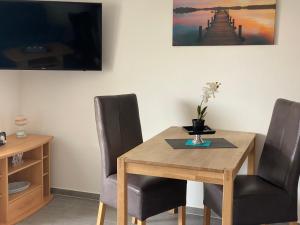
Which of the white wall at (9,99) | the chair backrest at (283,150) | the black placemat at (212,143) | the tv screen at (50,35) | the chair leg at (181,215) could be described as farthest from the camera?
the white wall at (9,99)

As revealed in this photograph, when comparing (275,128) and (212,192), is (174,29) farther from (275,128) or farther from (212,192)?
(212,192)

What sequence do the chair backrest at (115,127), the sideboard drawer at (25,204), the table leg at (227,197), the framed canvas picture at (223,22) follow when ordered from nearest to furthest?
the table leg at (227,197), the chair backrest at (115,127), the framed canvas picture at (223,22), the sideboard drawer at (25,204)

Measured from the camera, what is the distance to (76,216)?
3.28m

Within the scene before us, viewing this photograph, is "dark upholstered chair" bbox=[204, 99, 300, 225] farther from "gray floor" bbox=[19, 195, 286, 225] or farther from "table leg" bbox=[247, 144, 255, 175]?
"gray floor" bbox=[19, 195, 286, 225]

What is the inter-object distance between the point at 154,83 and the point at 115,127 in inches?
28.2

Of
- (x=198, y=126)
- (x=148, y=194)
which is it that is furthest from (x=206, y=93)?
(x=148, y=194)

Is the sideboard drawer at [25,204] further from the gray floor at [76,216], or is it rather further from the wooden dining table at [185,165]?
the wooden dining table at [185,165]

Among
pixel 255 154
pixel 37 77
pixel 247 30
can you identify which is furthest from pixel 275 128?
pixel 37 77

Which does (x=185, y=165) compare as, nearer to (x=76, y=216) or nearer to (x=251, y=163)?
(x=251, y=163)

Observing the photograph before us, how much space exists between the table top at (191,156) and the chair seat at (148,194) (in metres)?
0.24

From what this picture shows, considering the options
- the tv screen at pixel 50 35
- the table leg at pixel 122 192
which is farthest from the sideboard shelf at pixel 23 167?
the table leg at pixel 122 192

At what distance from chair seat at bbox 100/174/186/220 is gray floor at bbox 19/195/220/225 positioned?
0.57m

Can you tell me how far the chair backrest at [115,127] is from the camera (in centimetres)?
269

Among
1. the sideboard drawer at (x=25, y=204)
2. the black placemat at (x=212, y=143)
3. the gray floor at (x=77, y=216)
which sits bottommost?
the gray floor at (x=77, y=216)
